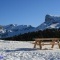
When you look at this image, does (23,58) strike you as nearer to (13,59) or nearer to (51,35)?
(13,59)

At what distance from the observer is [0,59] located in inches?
449

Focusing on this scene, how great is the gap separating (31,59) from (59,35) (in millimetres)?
68501

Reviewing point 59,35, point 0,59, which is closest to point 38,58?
point 0,59

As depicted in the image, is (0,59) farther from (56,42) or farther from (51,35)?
(51,35)

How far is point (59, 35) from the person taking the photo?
79.6m

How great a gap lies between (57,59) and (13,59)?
7.75 feet

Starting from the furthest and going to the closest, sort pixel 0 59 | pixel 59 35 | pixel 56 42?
pixel 59 35 → pixel 56 42 → pixel 0 59

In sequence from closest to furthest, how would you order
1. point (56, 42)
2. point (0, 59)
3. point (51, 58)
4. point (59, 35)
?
point (0, 59)
point (51, 58)
point (56, 42)
point (59, 35)

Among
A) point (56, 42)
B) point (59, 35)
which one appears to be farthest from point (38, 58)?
point (59, 35)

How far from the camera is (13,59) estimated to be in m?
11.8

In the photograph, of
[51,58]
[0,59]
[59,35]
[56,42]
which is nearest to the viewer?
[0,59]

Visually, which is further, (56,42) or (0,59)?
(56,42)

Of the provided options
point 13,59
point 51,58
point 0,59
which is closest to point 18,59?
point 13,59

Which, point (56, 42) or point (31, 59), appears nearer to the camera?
point (31, 59)
